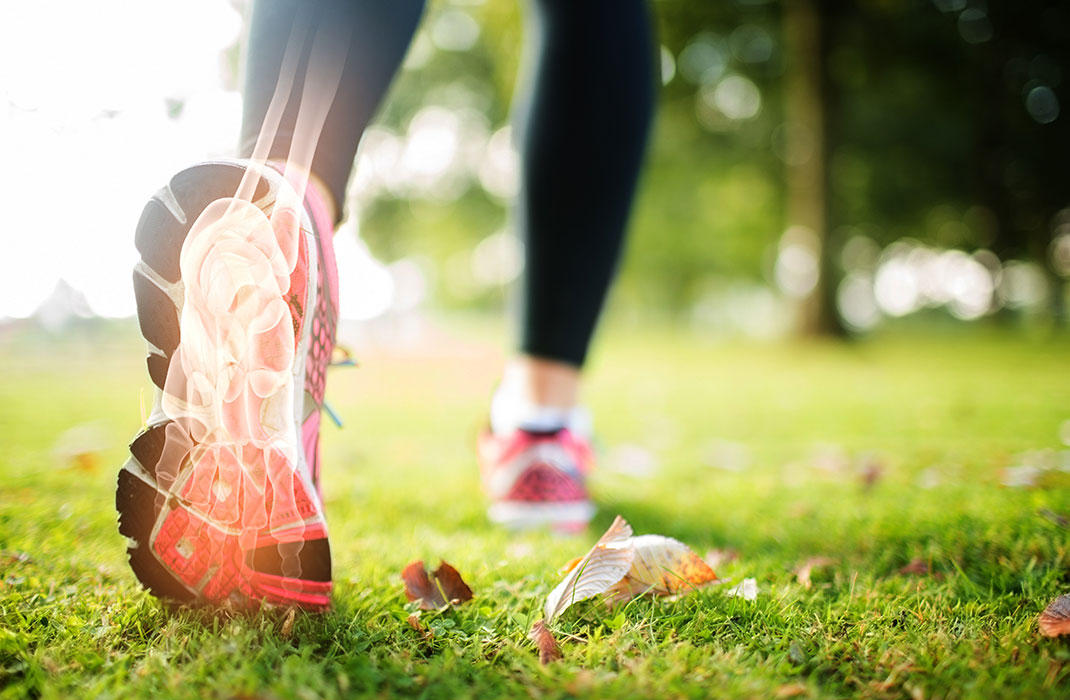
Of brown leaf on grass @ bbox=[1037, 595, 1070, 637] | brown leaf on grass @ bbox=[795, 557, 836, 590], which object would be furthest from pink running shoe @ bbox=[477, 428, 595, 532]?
brown leaf on grass @ bbox=[1037, 595, 1070, 637]

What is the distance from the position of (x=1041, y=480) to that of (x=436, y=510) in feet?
4.58

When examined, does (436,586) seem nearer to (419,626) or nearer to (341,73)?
(419,626)

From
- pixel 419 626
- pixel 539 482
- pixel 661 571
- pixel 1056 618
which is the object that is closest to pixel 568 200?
pixel 539 482

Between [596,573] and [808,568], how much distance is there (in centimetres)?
38

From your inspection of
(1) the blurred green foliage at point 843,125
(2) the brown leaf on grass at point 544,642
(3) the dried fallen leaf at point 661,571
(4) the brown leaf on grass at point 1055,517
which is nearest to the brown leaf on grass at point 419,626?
(2) the brown leaf on grass at point 544,642

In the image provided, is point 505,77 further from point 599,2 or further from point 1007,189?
point 1007,189

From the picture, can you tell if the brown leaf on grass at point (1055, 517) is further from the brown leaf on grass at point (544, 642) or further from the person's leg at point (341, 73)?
the person's leg at point (341, 73)

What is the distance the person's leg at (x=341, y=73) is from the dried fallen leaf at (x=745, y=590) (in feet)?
2.58

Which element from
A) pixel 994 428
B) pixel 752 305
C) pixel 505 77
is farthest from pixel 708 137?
pixel 752 305

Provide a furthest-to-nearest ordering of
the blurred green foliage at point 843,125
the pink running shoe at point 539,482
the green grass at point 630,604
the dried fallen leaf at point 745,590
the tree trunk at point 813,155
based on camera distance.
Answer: the blurred green foliage at point 843,125 < the tree trunk at point 813,155 < the pink running shoe at point 539,482 < the dried fallen leaf at point 745,590 < the green grass at point 630,604

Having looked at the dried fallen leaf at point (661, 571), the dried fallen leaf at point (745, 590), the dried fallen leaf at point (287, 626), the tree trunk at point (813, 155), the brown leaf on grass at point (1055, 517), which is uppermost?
the tree trunk at point (813, 155)

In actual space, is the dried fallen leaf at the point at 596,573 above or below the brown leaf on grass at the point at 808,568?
above

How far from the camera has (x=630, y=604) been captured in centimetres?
89

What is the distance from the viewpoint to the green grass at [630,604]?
0.72 metres
